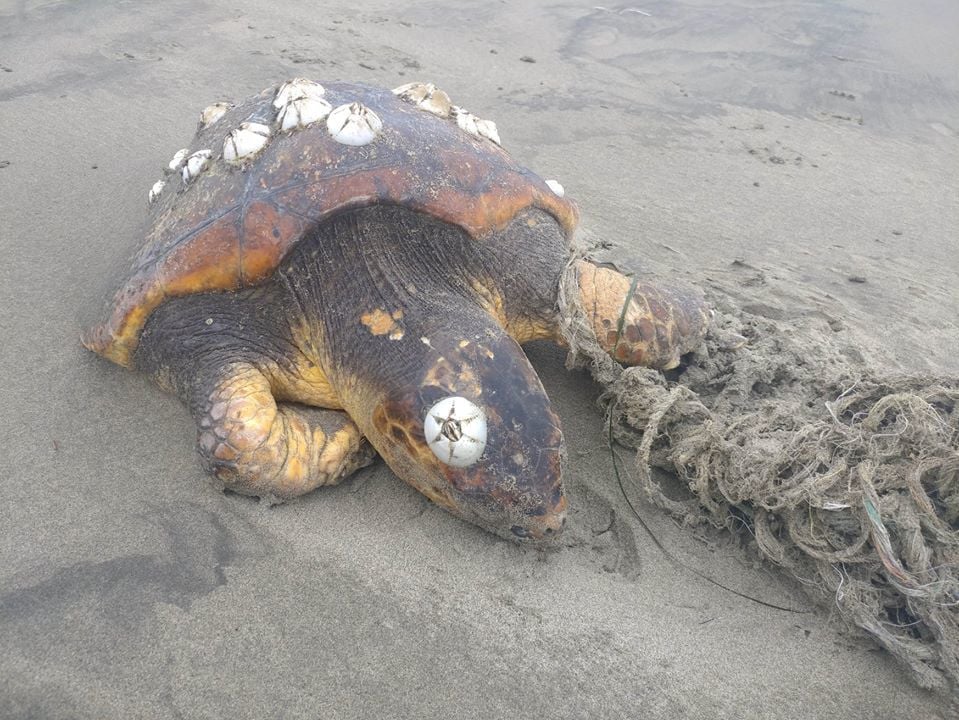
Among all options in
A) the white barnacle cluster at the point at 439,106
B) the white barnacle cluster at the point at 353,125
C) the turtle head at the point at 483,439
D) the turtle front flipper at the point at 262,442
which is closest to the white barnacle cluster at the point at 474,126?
the white barnacle cluster at the point at 439,106

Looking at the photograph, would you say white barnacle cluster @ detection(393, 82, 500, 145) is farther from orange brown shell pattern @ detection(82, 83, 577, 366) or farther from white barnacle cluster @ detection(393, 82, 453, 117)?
orange brown shell pattern @ detection(82, 83, 577, 366)

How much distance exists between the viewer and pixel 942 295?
3.36 meters

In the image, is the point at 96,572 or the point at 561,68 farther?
the point at 561,68

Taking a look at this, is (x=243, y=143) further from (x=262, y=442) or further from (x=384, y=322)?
(x=262, y=442)

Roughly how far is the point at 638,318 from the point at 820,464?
0.74m

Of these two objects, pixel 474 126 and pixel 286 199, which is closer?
pixel 286 199

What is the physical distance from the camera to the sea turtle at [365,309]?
1974 mm

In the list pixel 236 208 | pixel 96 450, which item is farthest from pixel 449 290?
pixel 96 450

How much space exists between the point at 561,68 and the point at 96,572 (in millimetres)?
5112

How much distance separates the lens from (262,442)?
2.08m

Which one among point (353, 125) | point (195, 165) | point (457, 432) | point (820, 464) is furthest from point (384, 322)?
point (820, 464)

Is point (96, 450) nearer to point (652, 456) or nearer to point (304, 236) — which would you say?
point (304, 236)

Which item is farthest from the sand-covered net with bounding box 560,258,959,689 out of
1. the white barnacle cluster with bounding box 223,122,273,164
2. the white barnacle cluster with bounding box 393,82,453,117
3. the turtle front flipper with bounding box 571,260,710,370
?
the white barnacle cluster with bounding box 223,122,273,164

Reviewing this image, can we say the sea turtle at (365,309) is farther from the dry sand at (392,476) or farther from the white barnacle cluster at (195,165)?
the dry sand at (392,476)
